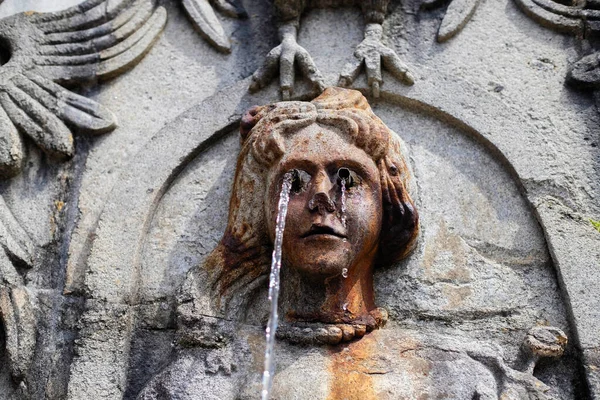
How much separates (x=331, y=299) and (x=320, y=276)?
4.4 inches

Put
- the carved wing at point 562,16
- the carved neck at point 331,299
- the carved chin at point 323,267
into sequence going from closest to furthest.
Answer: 1. the carved chin at point 323,267
2. the carved neck at point 331,299
3. the carved wing at point 562,16

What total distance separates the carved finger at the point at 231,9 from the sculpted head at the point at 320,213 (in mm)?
843

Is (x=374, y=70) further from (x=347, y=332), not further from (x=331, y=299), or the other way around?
(x=347, y=332)

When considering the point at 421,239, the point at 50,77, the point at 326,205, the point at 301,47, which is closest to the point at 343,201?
the point at 326,205

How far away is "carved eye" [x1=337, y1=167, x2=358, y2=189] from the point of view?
3076mm

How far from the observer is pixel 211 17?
13.0ft

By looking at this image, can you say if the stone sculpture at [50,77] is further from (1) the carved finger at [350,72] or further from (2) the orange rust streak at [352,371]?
(2) the orange rust streak at [352,371]

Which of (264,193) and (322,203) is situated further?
(264,193)

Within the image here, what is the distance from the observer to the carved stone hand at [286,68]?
11.9ft

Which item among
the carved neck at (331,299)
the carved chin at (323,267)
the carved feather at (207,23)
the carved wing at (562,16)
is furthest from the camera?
the carved feather at (207,23)

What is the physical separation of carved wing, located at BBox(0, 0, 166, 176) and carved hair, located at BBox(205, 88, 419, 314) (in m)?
0.84

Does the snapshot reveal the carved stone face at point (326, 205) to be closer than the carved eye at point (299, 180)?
Yes

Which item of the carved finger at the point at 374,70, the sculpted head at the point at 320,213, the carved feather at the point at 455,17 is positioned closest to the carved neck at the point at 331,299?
the sculpted head at the point at 320,213

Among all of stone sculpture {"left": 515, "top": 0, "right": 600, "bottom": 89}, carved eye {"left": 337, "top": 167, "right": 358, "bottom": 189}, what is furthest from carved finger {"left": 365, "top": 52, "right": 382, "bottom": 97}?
stone sculpture {"left": 515, "top": 0, "right": 600, "bottom": 89}
